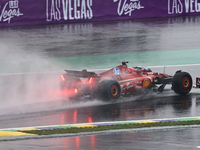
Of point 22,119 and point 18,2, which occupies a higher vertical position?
point 18,2

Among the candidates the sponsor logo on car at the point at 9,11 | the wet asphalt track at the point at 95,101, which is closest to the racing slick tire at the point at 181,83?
the wet asphalt track at the point at 95,101

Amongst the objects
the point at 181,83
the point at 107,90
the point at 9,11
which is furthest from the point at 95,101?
the point at 9,11

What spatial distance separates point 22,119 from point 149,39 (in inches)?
561

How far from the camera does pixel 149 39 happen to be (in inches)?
986

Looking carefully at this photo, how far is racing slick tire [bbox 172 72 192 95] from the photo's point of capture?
48.9 ft

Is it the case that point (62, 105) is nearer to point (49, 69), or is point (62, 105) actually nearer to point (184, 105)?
point (184, 105)

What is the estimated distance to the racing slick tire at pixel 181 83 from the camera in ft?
48.9

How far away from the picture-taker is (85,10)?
94.8 ft

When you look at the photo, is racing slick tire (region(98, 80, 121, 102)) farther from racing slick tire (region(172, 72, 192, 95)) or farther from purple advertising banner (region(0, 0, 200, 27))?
purple advertising banner (region(0, 0, 200, 27))

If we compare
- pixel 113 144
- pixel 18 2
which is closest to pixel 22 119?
pixel 113 144

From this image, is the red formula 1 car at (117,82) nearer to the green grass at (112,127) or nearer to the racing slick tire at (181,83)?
the racing slick tire at (181,83)

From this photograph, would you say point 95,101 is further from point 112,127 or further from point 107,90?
point 112,127

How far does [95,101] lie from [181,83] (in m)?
2.90

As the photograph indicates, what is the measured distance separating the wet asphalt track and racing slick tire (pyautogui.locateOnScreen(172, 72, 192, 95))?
0.89 feet
